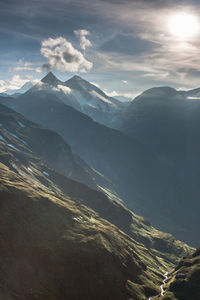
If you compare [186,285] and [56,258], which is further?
[186,285]

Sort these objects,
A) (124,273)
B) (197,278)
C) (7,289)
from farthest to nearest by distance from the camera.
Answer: (197,278), (124,273), (7,289)

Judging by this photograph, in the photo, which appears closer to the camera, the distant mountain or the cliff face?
the distant mountain

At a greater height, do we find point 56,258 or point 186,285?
point 186,285

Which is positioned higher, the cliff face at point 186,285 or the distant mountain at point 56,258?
the cliff face at point 186,285

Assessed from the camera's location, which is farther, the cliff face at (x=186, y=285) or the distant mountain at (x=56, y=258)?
the cliff face at (x=186, y=285)

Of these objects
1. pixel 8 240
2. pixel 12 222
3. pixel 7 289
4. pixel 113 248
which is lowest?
pixel 7 289

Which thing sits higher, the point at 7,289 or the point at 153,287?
the point at 153,287

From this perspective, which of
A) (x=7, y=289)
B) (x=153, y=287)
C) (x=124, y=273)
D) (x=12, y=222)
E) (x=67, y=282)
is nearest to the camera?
(x=7, y=289)

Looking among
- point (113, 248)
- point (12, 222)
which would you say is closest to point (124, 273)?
point (113, 248)

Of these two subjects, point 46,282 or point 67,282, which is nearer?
point 46,282

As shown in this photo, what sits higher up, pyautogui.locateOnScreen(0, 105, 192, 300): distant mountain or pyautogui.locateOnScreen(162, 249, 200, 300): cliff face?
pyautogui.locateOnScreen(162, 249, 200, 300): cliff face

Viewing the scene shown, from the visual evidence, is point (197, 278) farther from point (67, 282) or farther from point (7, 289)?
point (7, 289)
